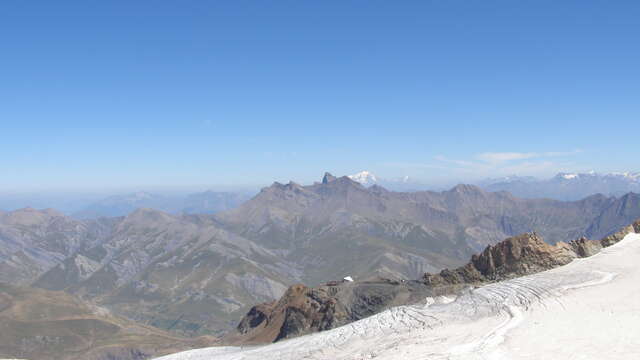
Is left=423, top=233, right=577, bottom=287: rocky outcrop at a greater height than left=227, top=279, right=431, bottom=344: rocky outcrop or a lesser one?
greater

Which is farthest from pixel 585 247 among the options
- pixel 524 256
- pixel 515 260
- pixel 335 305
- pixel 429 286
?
pixel 335 305

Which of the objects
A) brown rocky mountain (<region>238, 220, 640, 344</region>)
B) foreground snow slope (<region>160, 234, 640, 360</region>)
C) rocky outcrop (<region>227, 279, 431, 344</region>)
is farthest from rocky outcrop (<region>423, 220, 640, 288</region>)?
rocky outcrop (<region>227, 279, 431, 344</region>)

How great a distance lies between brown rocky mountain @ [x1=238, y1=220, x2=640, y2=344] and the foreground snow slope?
3.21 metres

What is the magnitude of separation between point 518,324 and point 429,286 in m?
20.9

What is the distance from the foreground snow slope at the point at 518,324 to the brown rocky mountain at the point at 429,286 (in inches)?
126

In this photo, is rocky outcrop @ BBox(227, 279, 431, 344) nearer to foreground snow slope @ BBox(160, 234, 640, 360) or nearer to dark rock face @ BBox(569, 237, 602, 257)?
foreground snow slope @ BBox(160, 234, 640, 360)

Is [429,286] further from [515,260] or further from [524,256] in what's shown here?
[524,256]

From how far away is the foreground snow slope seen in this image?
27.4m

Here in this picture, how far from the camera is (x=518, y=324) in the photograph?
102 ft

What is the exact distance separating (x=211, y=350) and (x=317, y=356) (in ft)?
65.2

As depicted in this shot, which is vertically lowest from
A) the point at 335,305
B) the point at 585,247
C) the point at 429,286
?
the point at 335,305

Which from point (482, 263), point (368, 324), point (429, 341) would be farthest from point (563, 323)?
point (482, 263)

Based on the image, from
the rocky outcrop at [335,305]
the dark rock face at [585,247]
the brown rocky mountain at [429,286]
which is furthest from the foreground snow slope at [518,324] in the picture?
the rocky outcrop at [335,305]

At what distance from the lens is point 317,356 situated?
109 ft
